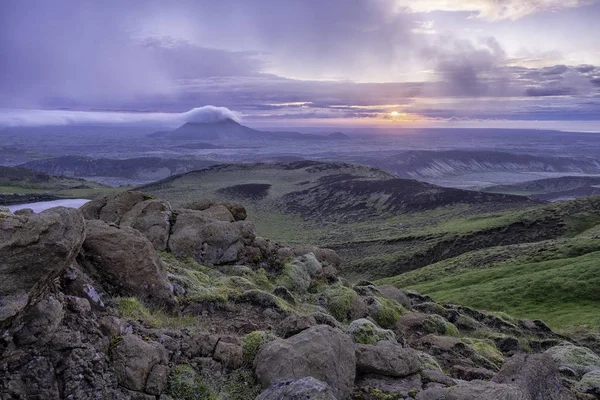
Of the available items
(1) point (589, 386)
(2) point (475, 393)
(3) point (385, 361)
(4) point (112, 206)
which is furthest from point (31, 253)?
(4) point (112, 206)

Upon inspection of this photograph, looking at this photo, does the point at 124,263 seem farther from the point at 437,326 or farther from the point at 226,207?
the point at 226,207

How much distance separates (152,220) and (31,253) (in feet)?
58.1

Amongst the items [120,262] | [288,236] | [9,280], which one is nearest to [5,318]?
[9,280]

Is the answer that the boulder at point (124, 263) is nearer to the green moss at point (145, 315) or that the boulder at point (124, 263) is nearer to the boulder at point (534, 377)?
the green moss at point (145, 315)

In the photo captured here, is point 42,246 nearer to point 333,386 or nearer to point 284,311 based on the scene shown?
point 333,386

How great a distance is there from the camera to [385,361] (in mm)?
12500

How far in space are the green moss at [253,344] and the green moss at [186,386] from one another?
161 centimetres

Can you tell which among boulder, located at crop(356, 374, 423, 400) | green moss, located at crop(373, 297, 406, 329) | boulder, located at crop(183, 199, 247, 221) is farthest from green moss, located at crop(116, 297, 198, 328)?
boulder, located at crop(183, 199, 247, 221)

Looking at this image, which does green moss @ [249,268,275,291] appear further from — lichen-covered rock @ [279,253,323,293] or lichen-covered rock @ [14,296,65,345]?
lichen-covered rock @ [14,296,65,345]

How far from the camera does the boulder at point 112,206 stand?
2783cm

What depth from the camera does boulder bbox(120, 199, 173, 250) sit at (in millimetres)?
24875

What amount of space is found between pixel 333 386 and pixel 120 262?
865 centimetres

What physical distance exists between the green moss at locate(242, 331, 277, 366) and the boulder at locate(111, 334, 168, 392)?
7.71 feet

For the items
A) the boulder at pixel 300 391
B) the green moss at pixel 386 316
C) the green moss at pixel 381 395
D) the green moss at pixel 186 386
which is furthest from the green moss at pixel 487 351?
the green moss at pixel 186 386
